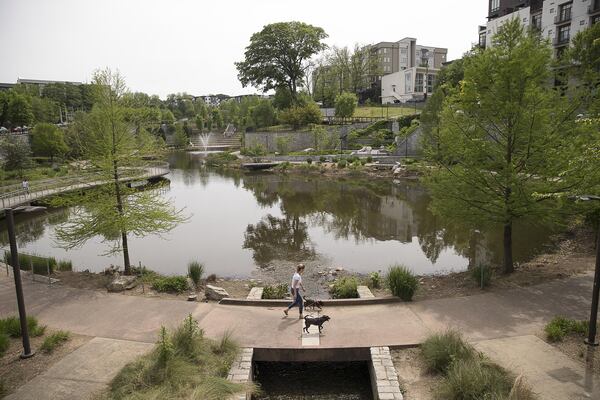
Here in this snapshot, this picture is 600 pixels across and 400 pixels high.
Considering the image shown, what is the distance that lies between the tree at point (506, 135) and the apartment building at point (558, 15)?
3181 centimetres

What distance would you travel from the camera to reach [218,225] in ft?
89.4

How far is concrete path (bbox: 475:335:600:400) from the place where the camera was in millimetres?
7672

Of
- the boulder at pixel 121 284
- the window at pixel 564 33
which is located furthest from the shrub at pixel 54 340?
the window at pixel 564 33

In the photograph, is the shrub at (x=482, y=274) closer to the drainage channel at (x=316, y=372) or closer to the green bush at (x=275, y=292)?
the drainage channel at (x=316, y=372)

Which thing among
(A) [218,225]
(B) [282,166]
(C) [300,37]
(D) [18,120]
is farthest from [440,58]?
(A) [218,225]

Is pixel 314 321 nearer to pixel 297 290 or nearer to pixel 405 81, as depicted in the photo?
pixel 297 290

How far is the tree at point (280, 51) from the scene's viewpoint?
2837 inches

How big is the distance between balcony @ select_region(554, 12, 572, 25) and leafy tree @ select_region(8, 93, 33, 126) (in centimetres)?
8026

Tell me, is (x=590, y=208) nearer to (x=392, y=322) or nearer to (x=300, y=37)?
(x=392, y=322)

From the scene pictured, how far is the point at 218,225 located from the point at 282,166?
2791cm

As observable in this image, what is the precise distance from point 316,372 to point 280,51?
228 ft

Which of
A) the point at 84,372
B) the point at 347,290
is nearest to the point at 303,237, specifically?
the point at 347,290

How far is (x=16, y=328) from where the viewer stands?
423 inches

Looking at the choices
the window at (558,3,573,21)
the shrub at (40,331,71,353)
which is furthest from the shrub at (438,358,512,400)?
the window at (558,3,573,21)
